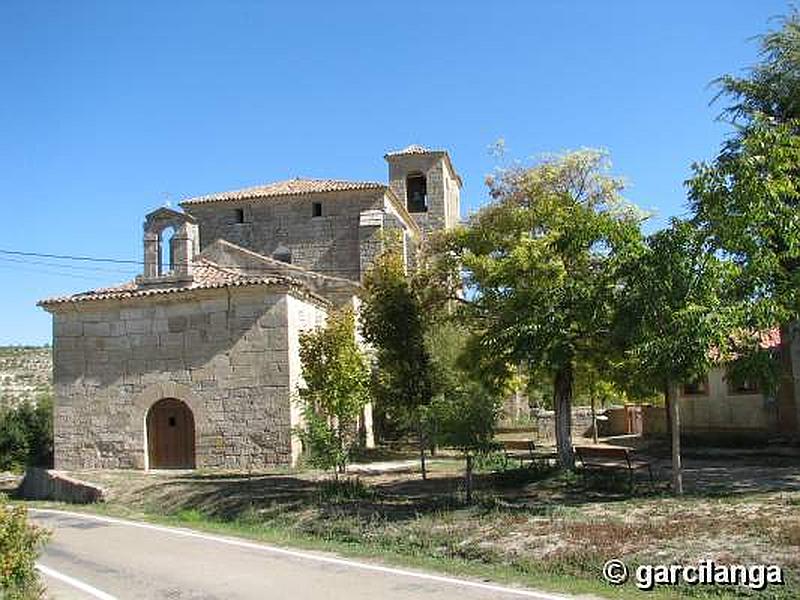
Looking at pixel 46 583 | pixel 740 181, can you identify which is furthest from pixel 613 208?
pixel 46 583

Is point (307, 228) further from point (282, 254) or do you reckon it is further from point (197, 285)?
point (197, 285)

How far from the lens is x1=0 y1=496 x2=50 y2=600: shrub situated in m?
7.13

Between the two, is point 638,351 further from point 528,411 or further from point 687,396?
point 528,411

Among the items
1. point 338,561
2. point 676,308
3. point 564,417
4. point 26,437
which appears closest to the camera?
point 338,561

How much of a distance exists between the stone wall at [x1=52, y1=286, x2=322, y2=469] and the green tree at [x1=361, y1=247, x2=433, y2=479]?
11.1 ft

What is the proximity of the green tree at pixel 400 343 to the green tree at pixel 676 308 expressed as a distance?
20.6 feet

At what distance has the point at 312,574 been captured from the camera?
9469 millimetres

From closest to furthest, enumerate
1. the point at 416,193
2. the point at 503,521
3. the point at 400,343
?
1. the point at 503,521
2. the point at 400,343
3. the point at 416,193

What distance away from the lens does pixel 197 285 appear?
72.2 ft

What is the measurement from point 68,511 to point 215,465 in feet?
16.1

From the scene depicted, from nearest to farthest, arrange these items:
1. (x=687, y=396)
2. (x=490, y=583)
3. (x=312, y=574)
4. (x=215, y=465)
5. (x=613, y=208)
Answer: (x=490, y=583), (x=312, y=574), (x=215, y=465), (x=613, y=208), (x=687, y=396)

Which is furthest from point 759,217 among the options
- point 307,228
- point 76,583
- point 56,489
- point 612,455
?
point 307,228

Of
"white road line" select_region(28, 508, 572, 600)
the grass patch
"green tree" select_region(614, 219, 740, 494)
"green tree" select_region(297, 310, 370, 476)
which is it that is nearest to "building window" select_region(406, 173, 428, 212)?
"green tree" select_region(297, 310, 370, 476)

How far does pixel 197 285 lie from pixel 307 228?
35.5 feet
